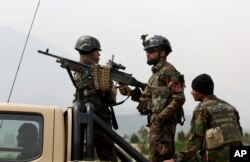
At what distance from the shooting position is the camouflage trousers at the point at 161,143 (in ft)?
18.5

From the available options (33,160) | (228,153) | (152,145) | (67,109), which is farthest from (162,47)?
(33,160)

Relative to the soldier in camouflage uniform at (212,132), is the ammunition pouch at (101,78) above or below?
above

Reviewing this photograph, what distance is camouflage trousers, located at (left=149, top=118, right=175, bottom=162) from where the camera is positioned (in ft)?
18.5

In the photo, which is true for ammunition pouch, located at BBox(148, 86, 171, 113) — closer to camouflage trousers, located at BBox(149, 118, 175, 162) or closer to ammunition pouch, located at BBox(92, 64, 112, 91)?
camouflage trousers, located at BBox(149, 118, 175, 162)

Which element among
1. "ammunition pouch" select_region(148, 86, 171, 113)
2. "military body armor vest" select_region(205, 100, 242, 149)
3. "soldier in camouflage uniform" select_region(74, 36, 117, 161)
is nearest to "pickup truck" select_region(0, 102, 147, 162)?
"soldier in camouflage uniform" select_region(74, 36, 117, 161)

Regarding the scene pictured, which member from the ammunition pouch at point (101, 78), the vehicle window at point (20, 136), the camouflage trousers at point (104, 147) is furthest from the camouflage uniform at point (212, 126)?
the vehicle window at point (20, 136)

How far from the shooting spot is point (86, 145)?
3.87 meters

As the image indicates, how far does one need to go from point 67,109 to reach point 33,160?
0.49 m

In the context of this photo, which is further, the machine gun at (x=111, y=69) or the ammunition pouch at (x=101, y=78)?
the machine gun at (x=111, y=69)

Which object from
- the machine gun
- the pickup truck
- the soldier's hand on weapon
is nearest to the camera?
the pickup truck

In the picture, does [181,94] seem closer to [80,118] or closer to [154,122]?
[154,122]

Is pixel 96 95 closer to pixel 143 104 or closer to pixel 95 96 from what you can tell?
pixel 95 96

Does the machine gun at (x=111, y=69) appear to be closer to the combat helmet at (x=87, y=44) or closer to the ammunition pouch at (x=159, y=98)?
the combat helmet at (x=87, y=44)

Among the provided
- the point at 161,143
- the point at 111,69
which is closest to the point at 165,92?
the point at 161,143
